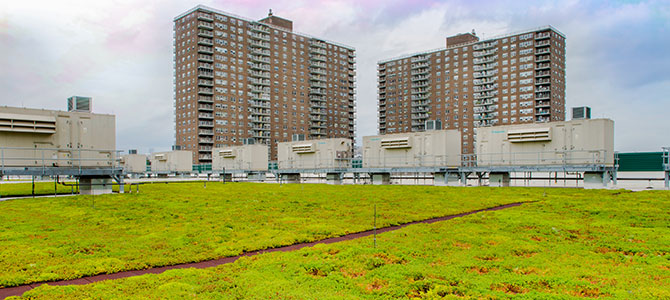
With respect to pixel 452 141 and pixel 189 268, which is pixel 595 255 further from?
pixel 452 141

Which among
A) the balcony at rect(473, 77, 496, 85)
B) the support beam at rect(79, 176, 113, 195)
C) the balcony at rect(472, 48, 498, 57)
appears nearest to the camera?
the support beam at rect(79, 176, 113, 195)

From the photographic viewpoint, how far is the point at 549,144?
101 ft

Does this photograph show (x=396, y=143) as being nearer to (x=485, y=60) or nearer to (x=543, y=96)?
(x=543, y=96)

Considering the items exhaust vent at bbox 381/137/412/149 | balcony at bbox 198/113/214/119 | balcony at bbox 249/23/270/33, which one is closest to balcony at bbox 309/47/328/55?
balcony at bbox 249/23/270/33

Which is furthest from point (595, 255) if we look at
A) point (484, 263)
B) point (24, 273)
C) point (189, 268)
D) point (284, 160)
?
point (284, 160)

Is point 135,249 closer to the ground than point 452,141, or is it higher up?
Result: closer to the ground

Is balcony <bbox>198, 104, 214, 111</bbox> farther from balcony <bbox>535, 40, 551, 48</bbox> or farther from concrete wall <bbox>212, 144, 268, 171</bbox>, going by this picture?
balcony <bbox>535, 40, 551, 48</bbox>

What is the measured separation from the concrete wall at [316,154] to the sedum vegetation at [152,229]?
23686mm

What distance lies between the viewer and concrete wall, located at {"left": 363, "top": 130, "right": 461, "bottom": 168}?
35.9 meters

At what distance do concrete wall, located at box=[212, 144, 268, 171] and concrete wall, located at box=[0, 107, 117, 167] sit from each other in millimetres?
26298

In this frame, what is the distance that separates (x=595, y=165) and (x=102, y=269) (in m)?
30.5

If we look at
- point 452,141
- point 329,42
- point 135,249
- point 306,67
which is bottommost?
point 135,249

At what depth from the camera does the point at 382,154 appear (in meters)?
40.4

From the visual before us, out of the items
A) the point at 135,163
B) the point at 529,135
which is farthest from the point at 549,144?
the point at 135,163
